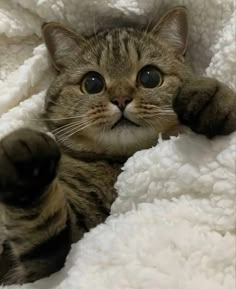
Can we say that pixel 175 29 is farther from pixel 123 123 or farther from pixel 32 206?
pixel 32 206

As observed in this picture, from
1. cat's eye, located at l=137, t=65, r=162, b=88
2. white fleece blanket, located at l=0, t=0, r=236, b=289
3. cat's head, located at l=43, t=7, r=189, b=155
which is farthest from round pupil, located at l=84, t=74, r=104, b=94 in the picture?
white fleece blanket, located at l=0, t=0, r=236, b=289

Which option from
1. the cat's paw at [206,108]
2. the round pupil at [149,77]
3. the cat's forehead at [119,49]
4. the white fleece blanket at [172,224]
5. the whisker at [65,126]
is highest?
the cat's paw at [206,108]

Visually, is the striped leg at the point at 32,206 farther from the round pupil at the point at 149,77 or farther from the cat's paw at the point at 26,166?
the round pupil at the point at 149,77

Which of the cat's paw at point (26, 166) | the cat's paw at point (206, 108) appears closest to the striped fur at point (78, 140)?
the cat's paw at point (26, 166)

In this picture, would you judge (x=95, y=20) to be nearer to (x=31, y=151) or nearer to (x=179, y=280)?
(x=31, y=151)

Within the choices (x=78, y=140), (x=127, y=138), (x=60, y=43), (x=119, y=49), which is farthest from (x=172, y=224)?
(x=60, y=43)

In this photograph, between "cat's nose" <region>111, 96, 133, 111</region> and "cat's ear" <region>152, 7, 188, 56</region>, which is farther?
"cat's ear" <region>152, 7, 188, 56</region>

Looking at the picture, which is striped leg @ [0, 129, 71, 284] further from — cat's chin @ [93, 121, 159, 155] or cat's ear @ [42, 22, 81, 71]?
cat's ear @ [42, 22, 81, 71]

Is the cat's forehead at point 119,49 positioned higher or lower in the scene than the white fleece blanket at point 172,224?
higher
